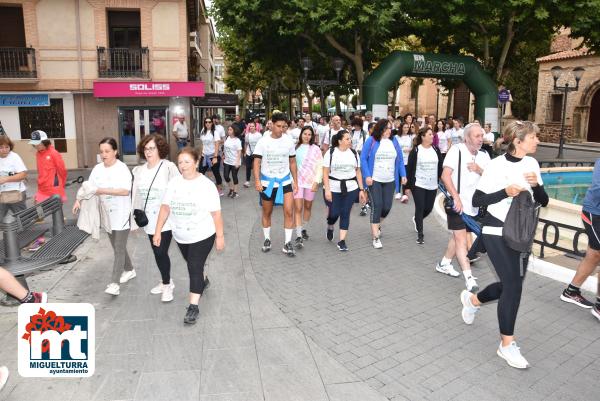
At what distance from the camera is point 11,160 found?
727 centimetres

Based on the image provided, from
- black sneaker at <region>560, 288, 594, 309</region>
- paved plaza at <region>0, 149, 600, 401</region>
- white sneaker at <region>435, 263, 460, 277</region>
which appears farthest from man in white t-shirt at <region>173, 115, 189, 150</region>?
black sneaker at <region>560, 288, 594, 309</region>

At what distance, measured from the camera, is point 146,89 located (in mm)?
17891

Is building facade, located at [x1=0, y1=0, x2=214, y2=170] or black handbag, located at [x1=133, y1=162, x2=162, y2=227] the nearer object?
black handbag, located at [x1=133, y1=162, x2=162, y2=227]

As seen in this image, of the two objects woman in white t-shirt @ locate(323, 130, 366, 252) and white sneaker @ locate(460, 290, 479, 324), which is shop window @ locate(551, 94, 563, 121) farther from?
white sneaker @ locate(460, 290, 479, 324)

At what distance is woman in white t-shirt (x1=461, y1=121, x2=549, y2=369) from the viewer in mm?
4000

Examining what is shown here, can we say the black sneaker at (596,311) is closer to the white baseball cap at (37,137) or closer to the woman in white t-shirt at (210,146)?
the white baseball cap at (37,137)

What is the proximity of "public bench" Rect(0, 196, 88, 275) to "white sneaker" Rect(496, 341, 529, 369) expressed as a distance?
447 centimetres

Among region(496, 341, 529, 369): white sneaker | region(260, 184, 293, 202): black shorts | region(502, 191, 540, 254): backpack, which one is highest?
region(502, 191, 540, 254): backpack

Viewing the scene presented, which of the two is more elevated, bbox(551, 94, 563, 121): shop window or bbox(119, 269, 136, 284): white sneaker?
bbox(551, 94, 563, 121): shop window

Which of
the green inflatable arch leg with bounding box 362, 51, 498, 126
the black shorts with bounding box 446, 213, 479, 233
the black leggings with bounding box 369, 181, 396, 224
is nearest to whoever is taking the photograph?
the black shorts with bounding box 446, 213, 479, 233

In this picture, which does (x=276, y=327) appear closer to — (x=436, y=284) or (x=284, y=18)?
(x=436, y=284)

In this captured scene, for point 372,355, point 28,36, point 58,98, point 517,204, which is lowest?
point 372,355

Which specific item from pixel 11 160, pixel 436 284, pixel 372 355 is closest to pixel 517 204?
pixel 372 355

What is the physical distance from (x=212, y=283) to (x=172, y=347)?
1718 millimetres
